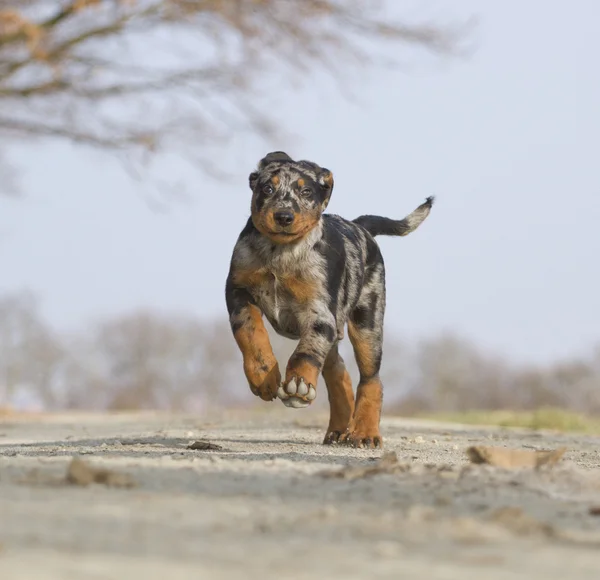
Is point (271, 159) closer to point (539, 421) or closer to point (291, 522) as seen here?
point (291, 522)

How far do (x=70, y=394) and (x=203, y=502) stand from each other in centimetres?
2118

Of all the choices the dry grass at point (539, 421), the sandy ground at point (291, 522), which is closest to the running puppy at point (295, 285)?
the sandy ground at point (291, 522)

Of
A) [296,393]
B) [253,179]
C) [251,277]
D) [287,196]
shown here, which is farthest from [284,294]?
[296,393]

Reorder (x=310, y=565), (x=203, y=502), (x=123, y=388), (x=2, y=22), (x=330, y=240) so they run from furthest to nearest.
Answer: (x=123, y=388) → (x=2, y=22) → (x=330, y=240) → (x=203, y=502) → (x=310, y=565)

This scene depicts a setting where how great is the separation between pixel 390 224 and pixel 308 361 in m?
2.70

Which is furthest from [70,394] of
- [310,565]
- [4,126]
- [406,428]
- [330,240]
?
[310,565]

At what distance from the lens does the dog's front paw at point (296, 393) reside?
227 inches

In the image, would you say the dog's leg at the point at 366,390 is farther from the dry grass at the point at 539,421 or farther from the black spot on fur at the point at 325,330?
the dry grass at the point at 539,421

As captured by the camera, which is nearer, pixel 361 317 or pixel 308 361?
pixel 308 361

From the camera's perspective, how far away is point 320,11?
16.7m

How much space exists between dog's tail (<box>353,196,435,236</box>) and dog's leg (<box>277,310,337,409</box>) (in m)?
2.00

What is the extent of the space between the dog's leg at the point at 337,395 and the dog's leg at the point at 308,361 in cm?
101

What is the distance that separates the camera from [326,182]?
6.71 meters

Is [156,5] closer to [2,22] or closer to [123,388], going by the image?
[2,22]
